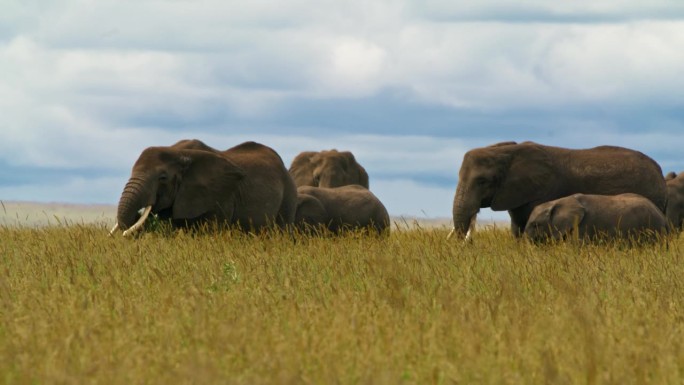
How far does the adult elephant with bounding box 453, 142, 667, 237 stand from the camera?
647 inches

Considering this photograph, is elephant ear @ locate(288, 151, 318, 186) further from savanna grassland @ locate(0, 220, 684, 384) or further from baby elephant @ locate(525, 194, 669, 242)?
savanna grassland @ locate(0, 220, 684, 384)

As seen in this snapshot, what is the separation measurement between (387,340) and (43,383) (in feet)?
5.86

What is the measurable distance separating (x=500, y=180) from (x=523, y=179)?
1.13ft

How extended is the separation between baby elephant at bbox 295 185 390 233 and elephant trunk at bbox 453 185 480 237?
1248mm

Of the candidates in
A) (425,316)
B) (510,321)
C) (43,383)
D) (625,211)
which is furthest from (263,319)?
(625,211)

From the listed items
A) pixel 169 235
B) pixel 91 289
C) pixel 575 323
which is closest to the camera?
pixel 575 323

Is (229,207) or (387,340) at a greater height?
(229,207)

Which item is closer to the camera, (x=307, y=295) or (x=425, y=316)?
(x=425, y=316)

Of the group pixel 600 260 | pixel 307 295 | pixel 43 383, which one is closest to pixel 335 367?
pixel 43 383

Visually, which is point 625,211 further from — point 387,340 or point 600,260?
point 387,340

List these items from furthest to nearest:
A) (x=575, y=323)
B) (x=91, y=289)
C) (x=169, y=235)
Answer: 1. (x=169, y=235)
2. (x=91, y=289)
3. (x=575, y=323)

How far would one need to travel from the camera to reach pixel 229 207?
1487 centimetres

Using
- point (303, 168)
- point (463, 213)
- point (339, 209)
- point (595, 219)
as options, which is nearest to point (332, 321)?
point (595, 219)

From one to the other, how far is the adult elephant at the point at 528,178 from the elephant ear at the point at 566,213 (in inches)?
81.0
